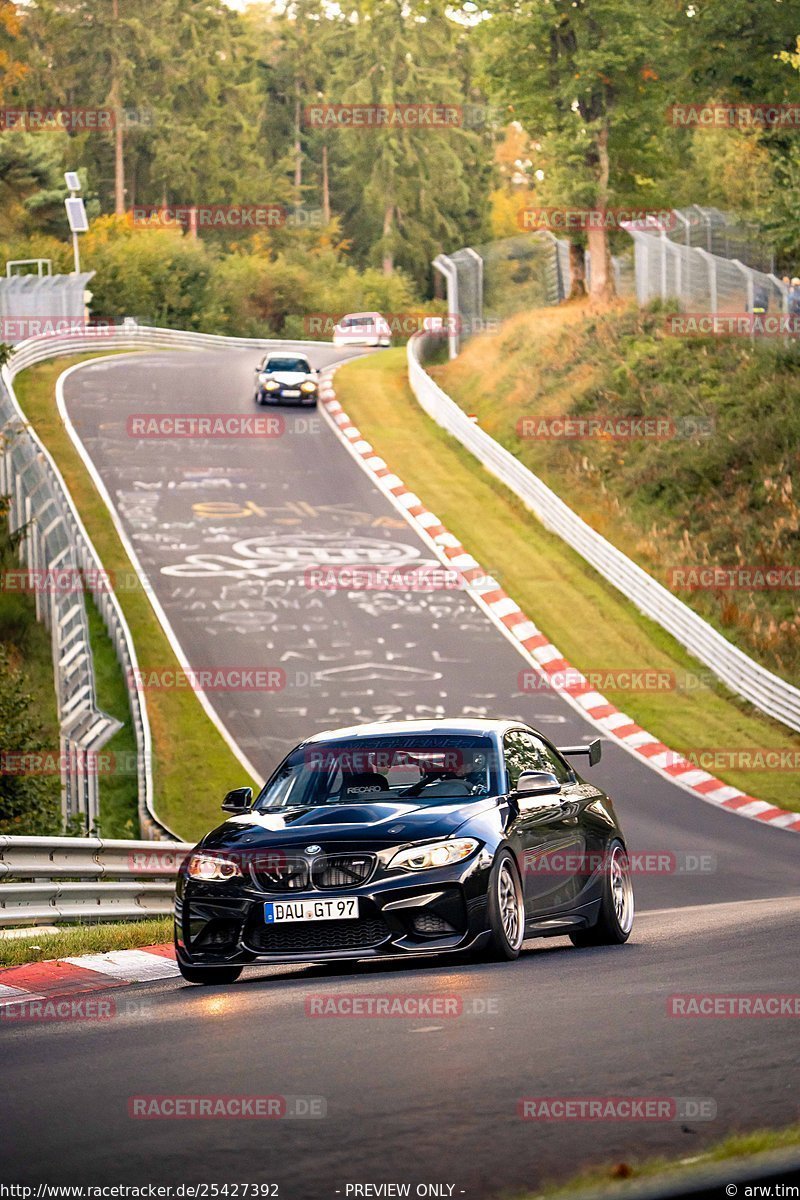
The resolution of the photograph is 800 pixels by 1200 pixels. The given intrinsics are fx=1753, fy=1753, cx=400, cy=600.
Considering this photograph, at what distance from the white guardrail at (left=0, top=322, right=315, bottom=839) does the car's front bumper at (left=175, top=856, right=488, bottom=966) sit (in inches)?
397

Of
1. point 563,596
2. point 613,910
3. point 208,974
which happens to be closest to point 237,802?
point 208,974

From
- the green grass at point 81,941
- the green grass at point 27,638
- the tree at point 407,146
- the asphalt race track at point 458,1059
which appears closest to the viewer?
the asphalt race track at point 458,1059

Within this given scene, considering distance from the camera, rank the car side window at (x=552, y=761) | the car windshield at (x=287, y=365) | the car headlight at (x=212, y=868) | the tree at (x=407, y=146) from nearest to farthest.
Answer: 1. the car headlight at (x=212, y=868)
2. the car side window at (x=552, y=761)
3. the car windshield at (x=287, y=365)
4. the tree at (x=407, y=146)

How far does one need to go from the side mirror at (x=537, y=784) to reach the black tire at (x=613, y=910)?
0.86m

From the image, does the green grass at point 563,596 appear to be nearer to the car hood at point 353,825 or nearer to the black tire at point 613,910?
the black tire at point 613,910

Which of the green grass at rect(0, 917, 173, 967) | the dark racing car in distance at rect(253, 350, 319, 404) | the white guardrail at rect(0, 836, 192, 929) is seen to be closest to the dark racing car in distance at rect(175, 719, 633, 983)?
the green grass at rect(0, 917, 173, 967)

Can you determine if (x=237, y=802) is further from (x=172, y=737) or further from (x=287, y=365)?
(x=287, y=365)

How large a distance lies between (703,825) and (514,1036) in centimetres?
1470

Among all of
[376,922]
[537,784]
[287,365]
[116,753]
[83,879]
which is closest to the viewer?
[376,922]

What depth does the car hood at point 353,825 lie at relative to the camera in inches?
374

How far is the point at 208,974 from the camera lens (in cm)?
983

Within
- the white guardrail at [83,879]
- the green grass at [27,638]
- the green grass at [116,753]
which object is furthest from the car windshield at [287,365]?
the white guardrail at [83,879]

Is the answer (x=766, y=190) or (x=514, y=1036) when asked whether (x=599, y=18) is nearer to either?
(x=766, y=190)

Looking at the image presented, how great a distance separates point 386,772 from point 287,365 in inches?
1483
